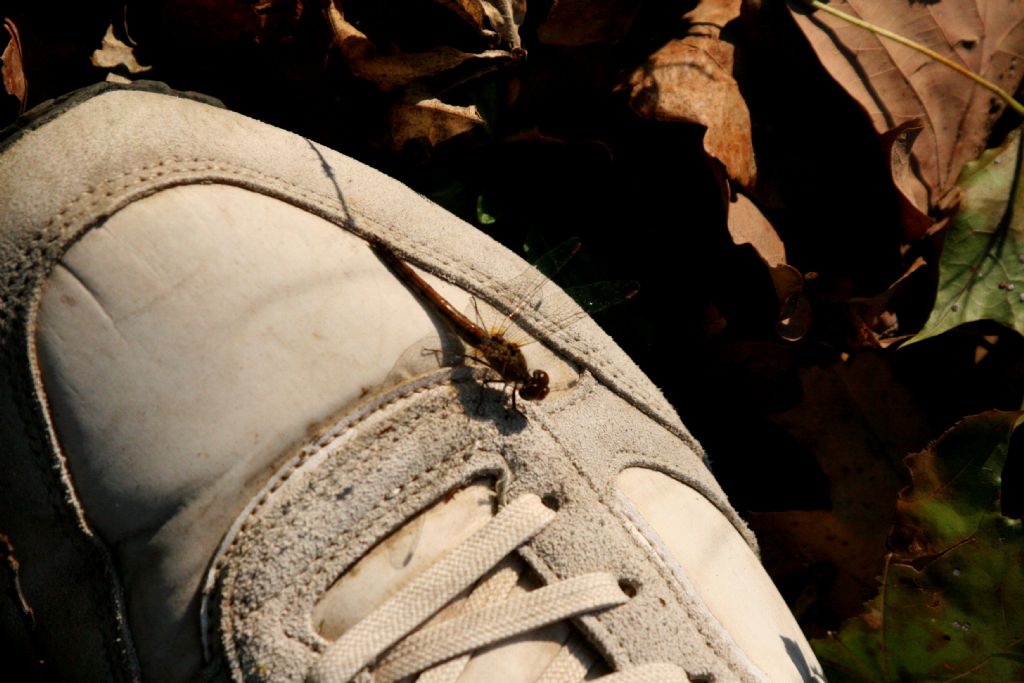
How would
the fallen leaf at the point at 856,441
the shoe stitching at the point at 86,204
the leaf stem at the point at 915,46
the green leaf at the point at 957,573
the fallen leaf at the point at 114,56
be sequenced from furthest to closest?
the fallen leaf at the point at 856,441
the leaf stem at the point at 915,46
the fallen leaf at the point at 114,56
the green leaf at the point at 957,573
the shoe stitching at the point at 86,204

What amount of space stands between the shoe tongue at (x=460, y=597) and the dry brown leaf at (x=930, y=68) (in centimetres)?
120

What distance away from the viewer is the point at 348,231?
1.62 meters

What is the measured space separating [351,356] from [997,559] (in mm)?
1276

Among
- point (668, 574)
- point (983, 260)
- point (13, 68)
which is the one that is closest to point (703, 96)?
point (983, 260)

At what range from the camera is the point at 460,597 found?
164 centimetres

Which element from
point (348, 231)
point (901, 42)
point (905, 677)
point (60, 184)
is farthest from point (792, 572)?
point (60, 184)

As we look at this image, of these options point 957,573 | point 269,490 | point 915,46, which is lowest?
point 957,573

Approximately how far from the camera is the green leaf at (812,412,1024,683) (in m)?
1.80

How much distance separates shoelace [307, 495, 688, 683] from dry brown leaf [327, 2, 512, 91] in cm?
96

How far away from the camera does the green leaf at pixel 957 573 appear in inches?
70.8

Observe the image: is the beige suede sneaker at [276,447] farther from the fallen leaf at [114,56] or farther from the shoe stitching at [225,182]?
the fallen leaf at [114,56]

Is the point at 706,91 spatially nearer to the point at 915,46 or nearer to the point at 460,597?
the point at 915,46

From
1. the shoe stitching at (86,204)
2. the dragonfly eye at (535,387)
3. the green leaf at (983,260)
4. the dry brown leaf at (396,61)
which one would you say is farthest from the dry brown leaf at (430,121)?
the green leaf at (983,260)

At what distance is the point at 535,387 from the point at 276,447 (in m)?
0.44
